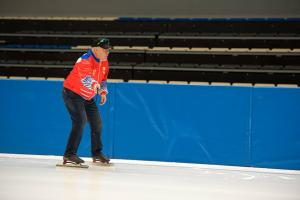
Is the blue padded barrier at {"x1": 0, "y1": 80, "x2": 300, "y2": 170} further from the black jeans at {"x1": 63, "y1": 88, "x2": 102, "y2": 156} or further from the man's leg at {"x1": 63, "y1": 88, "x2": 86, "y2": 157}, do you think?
the man's leg at {"x1": 63, "y1": 88, "x2": 86, "y2": 157}

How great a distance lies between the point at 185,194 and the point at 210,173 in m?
1.41

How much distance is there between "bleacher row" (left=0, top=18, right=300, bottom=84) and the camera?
914 centimetres

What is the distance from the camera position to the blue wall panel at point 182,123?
5410 mm

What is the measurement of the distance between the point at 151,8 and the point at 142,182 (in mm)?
7961

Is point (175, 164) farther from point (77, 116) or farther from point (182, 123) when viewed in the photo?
point (77, 116)

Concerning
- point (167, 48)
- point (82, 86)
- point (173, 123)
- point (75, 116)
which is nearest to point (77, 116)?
point (75, 116)

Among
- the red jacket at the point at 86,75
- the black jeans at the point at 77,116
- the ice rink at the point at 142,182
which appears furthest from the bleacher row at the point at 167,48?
the red jacket at the point at 86,75

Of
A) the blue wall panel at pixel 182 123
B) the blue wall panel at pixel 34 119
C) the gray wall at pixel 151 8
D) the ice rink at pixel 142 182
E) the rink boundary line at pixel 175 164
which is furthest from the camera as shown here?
the gray wall at pixel 151 8

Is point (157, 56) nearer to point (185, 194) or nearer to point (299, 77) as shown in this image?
point (299, 77)

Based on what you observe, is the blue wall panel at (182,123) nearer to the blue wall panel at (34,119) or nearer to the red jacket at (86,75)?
the blue wall panel at (34,119)

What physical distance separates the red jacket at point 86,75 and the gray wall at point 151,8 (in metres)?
6.77

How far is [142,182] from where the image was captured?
4.04m

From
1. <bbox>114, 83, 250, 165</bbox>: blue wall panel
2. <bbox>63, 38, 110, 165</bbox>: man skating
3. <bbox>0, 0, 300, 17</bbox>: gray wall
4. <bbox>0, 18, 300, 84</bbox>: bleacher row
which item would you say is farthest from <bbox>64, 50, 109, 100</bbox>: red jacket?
<bbox>0, 0, 300, 17</bbox>: gray wall

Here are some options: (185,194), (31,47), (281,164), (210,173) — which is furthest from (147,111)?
(31,47)
